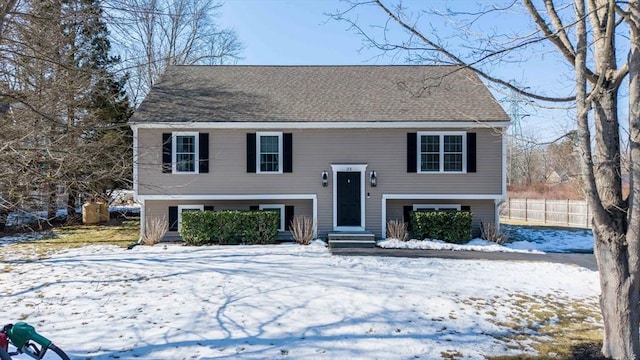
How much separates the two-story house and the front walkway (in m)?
2.29

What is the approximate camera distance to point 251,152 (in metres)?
14.0

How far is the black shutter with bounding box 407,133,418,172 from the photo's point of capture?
14.1 m

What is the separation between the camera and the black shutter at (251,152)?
46.0 ft

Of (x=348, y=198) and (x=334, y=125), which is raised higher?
(x=334, y=125)

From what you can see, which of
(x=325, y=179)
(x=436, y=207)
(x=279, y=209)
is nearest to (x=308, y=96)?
(x=325, y=179)

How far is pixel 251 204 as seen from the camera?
47.2 ft

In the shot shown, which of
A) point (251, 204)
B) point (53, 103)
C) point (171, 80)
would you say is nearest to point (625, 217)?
point (53, 103)

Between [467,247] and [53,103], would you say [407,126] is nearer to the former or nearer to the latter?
[467,247]

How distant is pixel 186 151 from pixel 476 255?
1016 cm

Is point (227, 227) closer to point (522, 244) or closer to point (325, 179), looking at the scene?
point (325, 179)

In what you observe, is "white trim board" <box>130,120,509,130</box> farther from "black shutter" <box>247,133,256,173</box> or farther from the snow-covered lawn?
the snow-covered lawn

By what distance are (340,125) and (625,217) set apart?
987 centimetres

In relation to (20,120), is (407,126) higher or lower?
higher

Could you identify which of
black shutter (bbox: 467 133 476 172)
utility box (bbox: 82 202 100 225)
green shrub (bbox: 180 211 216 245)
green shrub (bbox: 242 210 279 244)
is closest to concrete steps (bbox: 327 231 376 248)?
green shrub (bbox: 242 210 279 244)
